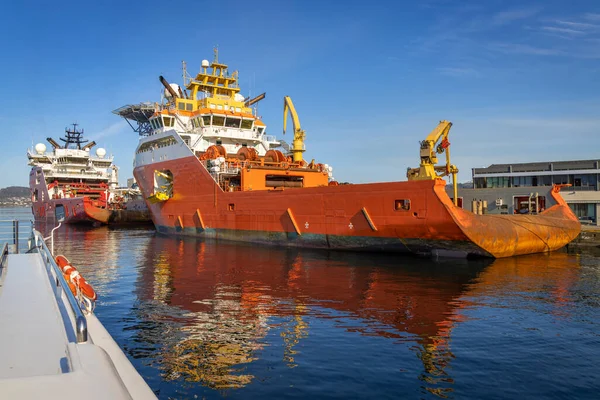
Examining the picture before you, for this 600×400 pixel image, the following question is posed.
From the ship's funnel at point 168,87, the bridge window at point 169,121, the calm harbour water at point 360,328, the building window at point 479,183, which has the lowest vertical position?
the calm harbour water at point 360,328

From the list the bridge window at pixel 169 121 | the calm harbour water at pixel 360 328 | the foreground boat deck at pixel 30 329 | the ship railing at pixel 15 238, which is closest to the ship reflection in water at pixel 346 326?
the calm harbour water at pixel 360 328

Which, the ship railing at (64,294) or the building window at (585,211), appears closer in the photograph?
the ship railing at (64,294)

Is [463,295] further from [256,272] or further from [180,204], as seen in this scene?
[180,204]

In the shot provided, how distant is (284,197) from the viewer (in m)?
21.2

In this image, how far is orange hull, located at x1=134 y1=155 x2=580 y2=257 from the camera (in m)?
16.6

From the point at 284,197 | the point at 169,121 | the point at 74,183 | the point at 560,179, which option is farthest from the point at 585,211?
the point at 74,183

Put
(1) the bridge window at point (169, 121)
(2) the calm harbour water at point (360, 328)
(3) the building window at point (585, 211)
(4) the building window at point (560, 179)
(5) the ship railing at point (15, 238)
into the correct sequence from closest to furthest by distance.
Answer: (2) the calm harbour water at point (360, 328) < (5) the ship railing at point (15, 238) < (3) the building window at point (585, 211) < (1) the bridge window at point (169, 121) < (4) the building window at point (560, 179)

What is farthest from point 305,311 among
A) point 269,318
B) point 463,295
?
point 463,295

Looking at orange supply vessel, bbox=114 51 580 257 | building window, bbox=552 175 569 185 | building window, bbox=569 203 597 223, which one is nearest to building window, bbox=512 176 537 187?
A: building window, bbox=552 175 569 185

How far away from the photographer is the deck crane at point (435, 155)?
18.8 meters

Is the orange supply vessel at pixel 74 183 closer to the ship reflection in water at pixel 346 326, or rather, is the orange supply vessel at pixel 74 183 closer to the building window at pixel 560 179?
the ship reflection in water at pixel 346 326

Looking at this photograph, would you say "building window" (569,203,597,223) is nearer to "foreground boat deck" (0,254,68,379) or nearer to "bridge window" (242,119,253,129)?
"bridge window" (242,119,253,129)

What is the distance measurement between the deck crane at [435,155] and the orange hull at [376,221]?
2.02 m

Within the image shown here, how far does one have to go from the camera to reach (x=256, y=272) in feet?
49.2
